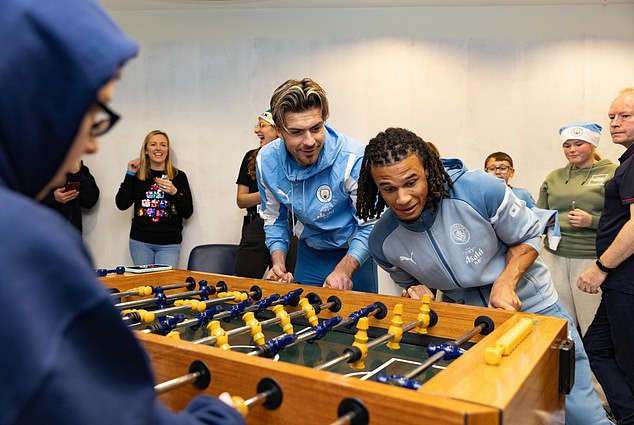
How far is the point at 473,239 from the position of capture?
6.20ft

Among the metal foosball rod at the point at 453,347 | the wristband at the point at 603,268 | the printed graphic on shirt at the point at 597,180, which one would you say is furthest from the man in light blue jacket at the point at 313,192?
the printed graphic on shirt at the point at 597,180

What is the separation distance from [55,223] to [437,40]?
14.0ft

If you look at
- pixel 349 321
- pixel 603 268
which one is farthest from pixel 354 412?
pixel 603 268

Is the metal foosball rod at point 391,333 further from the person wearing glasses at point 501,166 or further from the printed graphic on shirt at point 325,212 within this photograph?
the person wearing glasses at point 501,166

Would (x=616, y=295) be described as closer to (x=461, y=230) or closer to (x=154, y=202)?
(x=461, y=230)

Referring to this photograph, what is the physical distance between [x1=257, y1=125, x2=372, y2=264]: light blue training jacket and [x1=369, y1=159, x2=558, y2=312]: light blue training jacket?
388 mm

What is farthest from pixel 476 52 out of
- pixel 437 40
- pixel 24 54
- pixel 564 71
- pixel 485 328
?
pixel 24 54

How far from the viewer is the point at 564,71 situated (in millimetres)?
4242

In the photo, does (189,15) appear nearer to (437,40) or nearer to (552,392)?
(437,40)

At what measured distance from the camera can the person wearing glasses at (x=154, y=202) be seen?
176 inches

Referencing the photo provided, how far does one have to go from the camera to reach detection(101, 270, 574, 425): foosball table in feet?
3.04

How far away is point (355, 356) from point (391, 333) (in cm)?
23

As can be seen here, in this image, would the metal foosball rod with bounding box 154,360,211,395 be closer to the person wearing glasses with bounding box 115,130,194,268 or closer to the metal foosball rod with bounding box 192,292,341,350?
the metal foosball rod with bounding box 192,292,341,350

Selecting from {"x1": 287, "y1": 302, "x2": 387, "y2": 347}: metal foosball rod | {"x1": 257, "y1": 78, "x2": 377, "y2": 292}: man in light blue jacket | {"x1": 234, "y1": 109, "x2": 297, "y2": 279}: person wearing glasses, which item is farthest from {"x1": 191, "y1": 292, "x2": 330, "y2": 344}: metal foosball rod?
{"x1": 234, "y1": 109, "x2": 297, "y2": 279}: person wearing glasses
